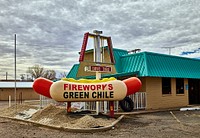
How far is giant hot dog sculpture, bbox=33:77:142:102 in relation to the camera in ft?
43.7

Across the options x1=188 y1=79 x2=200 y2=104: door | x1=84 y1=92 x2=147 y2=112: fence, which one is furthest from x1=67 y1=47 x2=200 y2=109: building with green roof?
x1=188 y1=79 x2=200 y2=104: door

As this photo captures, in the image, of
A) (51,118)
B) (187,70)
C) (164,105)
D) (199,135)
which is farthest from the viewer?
(187,70)

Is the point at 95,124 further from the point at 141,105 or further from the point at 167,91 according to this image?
the point at 167,91

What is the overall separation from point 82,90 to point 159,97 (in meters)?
8.48

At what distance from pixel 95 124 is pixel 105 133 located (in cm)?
103

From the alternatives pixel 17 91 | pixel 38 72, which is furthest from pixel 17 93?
pixel 38 72

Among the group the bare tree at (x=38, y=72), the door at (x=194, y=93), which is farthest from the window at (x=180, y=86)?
the bare tree at (x=38, y=72)

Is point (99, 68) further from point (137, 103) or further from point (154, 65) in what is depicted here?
point (154, 65)

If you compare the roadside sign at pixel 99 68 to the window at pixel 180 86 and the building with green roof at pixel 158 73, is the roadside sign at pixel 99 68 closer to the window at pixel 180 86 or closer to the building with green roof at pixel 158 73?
the building with green roof at pixel 158 73

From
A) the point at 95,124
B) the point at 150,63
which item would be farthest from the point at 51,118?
the point at 150,63

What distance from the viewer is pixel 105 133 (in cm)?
1032

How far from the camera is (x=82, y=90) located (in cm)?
1345

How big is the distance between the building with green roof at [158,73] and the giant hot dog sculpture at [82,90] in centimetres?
359

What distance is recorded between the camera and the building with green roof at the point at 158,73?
1870cm
